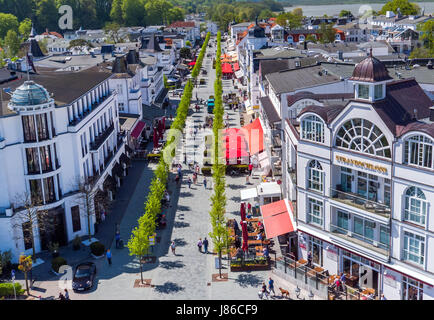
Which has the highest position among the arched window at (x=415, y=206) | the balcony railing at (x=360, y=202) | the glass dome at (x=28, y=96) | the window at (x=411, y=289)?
the glass dome at (x=28, y=96)

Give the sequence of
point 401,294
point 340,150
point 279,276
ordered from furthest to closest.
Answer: point 279,276, point 340,150, point 401,294

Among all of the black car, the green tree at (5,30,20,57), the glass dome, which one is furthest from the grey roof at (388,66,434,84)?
the green tree at (5,30,20,57)

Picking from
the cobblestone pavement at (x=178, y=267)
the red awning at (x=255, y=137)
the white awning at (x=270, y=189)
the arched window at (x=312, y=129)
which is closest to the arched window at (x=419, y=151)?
the arched window at (x=312, y=129)

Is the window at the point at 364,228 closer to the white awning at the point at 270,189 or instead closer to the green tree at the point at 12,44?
the white awning at the point at 270,189

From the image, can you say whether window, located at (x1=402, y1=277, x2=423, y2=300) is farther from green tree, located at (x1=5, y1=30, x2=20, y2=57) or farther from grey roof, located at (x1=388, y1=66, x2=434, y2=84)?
green tree, located at (x1=5, y1=30, x2=20, y2=57)

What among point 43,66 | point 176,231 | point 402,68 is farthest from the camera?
point 43,66

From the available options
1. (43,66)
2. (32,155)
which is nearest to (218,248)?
(32,155)

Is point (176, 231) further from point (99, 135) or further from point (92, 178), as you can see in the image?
point (99, 135)
